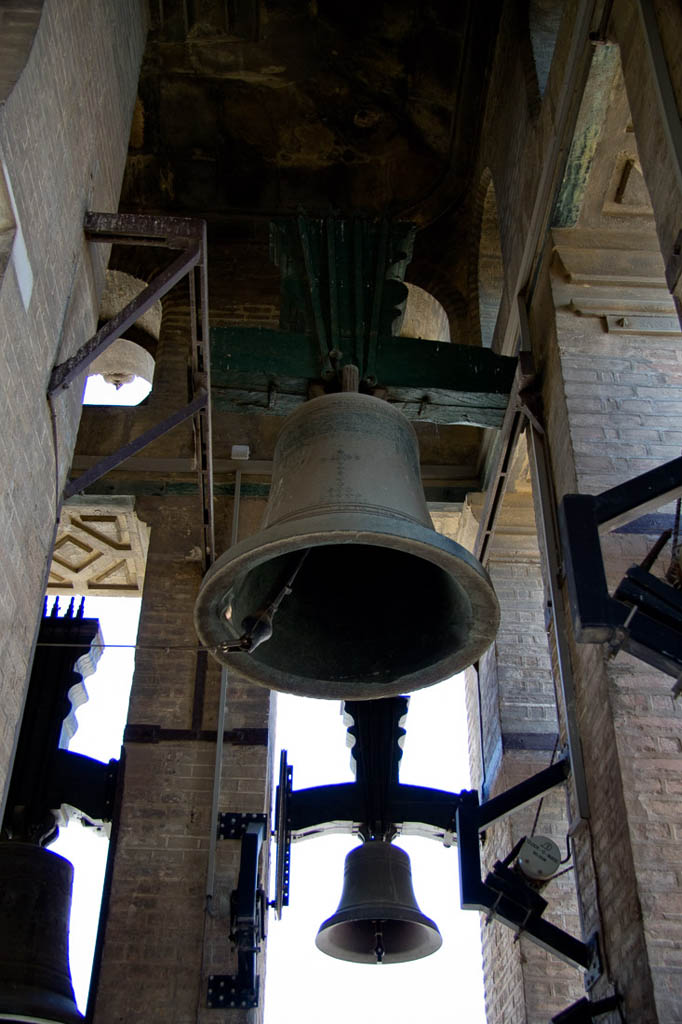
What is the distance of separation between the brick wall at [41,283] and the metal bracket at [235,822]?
275 cm

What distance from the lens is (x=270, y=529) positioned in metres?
4.21

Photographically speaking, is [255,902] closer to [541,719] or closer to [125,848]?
[125,848]

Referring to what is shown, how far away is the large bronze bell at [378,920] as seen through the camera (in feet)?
20.1

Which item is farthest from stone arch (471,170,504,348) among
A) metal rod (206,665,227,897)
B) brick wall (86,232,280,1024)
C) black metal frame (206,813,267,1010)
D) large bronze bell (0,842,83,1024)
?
large bronze bell (0,842,83,1024)

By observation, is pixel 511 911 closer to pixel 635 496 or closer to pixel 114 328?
pixel 635 496

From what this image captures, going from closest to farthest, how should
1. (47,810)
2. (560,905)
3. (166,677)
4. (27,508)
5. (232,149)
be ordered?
(27,508), (47,810), (560,905), (166,677), (232,149)

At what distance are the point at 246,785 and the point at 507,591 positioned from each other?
2.81m

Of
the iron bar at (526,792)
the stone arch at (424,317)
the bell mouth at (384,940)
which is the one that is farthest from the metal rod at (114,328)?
the stone arch at (424,317)

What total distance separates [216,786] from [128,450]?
267 centimetres

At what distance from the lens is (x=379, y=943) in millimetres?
6230

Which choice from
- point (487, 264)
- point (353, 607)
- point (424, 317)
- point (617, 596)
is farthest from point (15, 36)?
point (424, 317)

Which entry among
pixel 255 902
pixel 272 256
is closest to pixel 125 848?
pixel 255 902

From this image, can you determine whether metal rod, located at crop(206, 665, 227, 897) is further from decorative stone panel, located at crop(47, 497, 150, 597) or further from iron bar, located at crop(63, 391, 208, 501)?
decorative stone panel, located at crop(47, 497, 150, 597)

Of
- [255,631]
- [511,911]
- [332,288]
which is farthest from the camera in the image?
[332,288]
